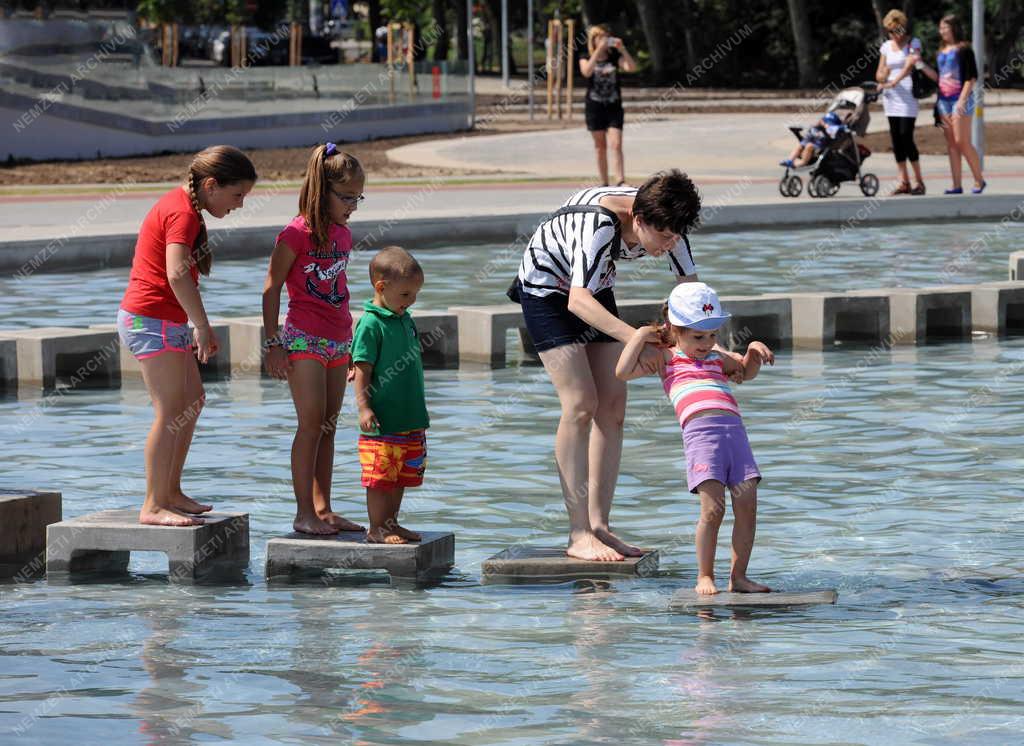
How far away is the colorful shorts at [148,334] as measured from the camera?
789 centimetres

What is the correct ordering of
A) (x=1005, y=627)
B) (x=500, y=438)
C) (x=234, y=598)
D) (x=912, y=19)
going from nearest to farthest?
(x=1005, y=627) < (x=234, y=598) < (x=500, y=438) < (x=912, y=19)

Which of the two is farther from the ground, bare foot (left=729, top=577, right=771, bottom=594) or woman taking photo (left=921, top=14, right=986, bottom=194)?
woman taking photo (left=921, top=14, right=986, bottom=194)

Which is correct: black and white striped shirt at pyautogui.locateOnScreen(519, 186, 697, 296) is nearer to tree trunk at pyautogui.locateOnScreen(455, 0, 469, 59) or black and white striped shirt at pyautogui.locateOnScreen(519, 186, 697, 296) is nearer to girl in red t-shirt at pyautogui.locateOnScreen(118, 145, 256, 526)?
girl in red t-shirt at pyautogui.locateOnScreen(118, 145, 256, 526)

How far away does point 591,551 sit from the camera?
7961 millimetres

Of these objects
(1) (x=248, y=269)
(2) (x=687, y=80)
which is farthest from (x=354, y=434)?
(2) (x=687, y=80)

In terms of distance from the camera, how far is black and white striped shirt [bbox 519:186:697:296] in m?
7.56

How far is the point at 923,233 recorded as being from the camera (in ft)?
71.8

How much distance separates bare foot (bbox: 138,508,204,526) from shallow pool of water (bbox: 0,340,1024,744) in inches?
10.6

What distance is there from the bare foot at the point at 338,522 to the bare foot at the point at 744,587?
5.54ft

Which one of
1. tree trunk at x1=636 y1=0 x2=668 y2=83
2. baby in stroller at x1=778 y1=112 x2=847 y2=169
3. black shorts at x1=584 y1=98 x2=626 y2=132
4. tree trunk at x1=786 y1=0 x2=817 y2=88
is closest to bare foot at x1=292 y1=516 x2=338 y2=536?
black shorts at x1=584 y1=98 x2=626 y2=132

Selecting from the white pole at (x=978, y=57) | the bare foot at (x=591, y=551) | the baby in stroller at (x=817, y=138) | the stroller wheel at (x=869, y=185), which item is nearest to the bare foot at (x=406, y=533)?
the bare foot at (x=591, y=551)

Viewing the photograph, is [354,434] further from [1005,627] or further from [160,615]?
[1005,627]

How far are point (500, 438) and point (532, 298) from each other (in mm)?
3420

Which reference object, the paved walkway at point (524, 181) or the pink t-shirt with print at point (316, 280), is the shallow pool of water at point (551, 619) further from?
the paved walkway at point (524, 181)
